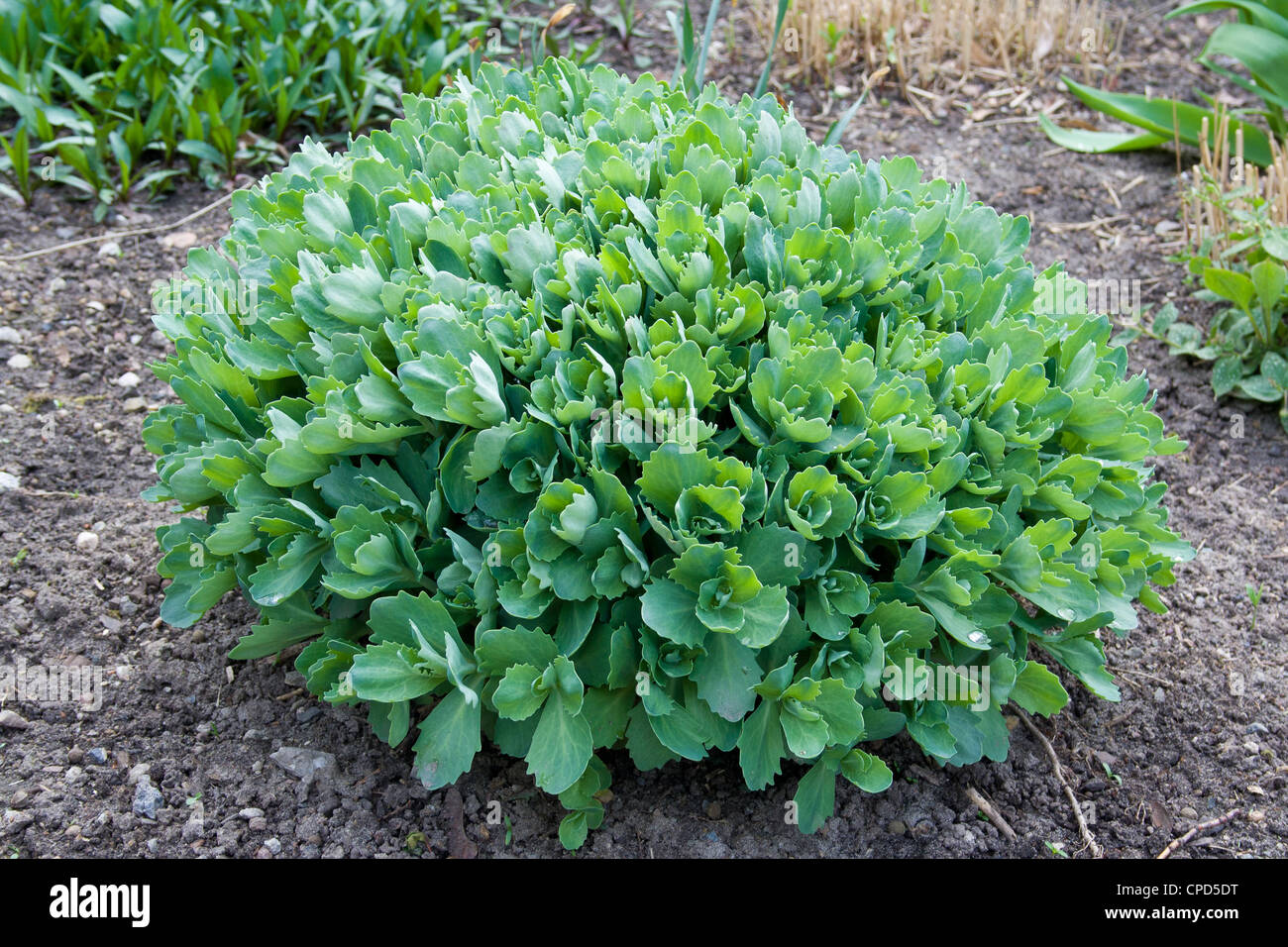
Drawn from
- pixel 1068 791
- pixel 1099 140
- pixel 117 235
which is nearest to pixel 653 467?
pixel 1068 791

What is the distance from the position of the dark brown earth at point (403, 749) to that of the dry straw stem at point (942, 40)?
2.40 m

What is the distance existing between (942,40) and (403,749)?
180 inches

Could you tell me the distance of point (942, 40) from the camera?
17.9 ft

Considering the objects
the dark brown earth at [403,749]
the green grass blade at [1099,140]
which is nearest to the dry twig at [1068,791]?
the dark brown earth at [403,749]

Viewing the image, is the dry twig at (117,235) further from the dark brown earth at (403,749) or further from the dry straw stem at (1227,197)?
the dry straw stem at (1227,197)

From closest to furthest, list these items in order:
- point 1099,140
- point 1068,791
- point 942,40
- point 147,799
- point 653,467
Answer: point 653,467 → point 147,799 → point 1068,791 → point 1099,140 → point 942,40

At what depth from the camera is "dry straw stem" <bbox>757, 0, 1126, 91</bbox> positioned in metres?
5.32

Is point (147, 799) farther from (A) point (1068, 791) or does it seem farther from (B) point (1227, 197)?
(B) point (1227, 197)

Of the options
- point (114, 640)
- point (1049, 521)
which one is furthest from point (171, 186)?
point (1049, 521)

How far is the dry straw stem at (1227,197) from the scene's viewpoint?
3.84 metres

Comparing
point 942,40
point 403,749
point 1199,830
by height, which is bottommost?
point 1199,830

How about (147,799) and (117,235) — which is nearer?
(147,799)

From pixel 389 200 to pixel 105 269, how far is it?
212 cm
